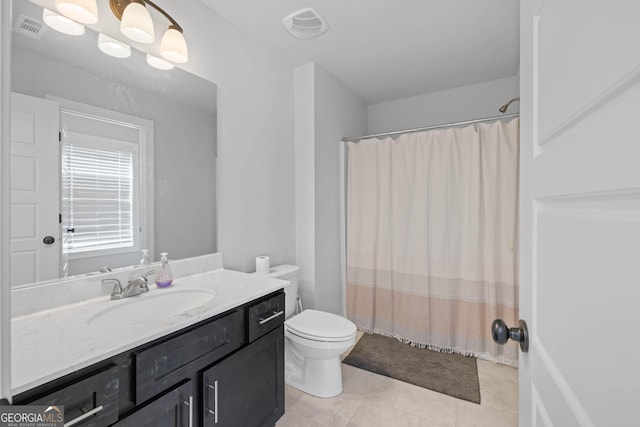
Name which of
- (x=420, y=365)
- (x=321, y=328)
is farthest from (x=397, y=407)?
(x=321, y=328)

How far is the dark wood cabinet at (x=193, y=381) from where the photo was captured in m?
0.74

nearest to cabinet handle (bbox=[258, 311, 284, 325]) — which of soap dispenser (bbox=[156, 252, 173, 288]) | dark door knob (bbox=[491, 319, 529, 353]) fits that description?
soap dispenser (bbox=[156, 252, 173, 288])

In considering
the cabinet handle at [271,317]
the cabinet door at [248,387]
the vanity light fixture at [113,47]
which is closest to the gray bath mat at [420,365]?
the cabinet door at [248,387]

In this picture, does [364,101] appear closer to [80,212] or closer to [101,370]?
[80,212]

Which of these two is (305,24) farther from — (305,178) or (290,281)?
(290,281)

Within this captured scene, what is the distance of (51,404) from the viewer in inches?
26.6

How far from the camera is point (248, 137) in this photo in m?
1.98

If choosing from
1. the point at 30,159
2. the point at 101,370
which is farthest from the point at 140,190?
the point at 101,370

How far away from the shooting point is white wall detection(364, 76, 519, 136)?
8.93ft

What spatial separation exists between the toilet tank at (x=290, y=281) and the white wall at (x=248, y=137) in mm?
141

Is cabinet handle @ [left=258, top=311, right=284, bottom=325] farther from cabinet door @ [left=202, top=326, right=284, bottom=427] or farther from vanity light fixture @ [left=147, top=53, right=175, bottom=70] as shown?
vanity light fixture @ [left=147, top=53, right=175, bottom=70]

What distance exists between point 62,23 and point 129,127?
44cm

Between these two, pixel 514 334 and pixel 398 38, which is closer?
pixel 514 334

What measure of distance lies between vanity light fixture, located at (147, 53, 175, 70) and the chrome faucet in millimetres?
1103
